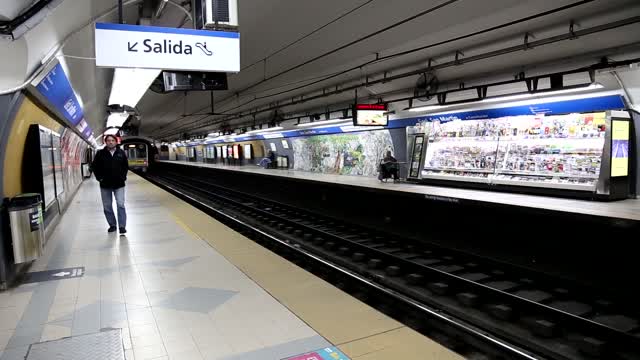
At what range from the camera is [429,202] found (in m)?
8.69

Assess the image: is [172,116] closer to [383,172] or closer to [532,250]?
[383,172]

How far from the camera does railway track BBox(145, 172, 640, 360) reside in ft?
12.9

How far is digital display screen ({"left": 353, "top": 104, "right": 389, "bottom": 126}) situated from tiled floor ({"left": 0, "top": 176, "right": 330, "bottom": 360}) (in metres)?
6.38

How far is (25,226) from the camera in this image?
4.73 m

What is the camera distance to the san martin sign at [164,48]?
4.18 m

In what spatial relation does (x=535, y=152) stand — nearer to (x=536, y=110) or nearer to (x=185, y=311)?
(x=536, y=110)

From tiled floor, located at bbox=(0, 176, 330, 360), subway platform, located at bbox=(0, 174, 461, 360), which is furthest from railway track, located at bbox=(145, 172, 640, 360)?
tiled floor, located at bbox=(0, 176, 330, 360)

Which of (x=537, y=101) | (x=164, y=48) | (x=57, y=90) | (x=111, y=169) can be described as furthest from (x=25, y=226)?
(x=537, y=101)

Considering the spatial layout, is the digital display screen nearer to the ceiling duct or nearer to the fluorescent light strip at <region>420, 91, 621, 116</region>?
the fluorescent light strip at <region>420, 91, 621, 116</region>

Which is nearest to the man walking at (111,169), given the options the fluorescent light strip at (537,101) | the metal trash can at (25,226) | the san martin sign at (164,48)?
the metal trash can at (25,226)

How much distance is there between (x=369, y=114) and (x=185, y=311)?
28.7 ft

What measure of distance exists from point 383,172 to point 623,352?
28.8 feet

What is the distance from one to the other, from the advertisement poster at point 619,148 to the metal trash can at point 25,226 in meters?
8.55

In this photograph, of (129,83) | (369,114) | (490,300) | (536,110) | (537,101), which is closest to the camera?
(490,300)
